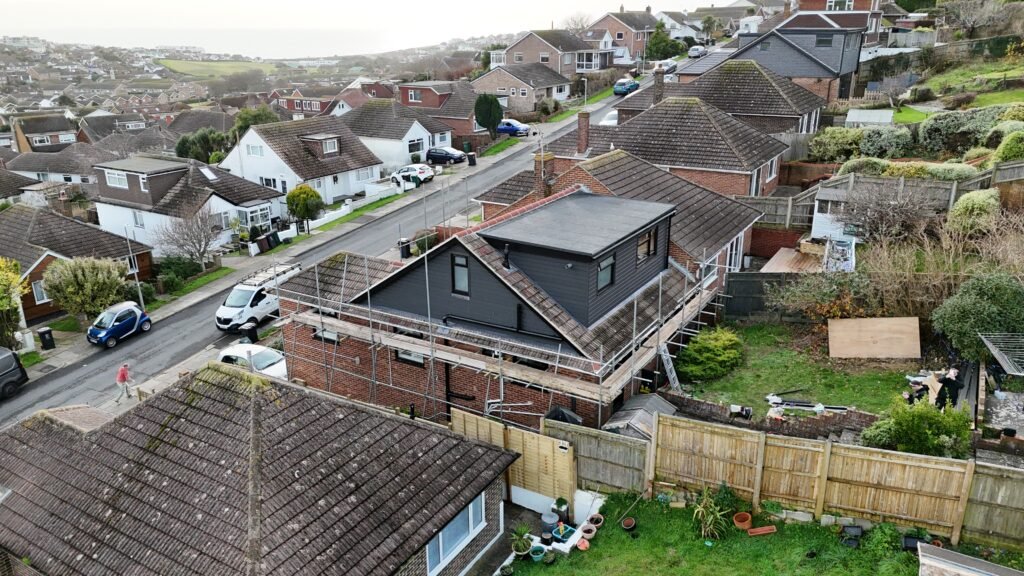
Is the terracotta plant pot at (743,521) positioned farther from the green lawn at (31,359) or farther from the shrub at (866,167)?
the green lawn at (31,359)

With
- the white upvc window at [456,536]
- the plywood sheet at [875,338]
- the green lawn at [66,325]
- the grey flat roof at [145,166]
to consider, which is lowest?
the green lawn at [66,325]

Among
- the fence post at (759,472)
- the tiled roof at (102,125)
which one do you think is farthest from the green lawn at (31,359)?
the tiled roof at (102,125)

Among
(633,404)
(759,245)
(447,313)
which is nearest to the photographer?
(633,404)

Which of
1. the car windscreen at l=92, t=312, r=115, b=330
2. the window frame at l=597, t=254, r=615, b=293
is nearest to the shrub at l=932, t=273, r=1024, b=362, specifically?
the window frame at l=597, t=254, r=615, b=293

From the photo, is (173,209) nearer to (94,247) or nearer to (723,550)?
(94,247)

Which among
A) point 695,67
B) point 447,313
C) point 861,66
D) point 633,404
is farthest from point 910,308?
point 861,66

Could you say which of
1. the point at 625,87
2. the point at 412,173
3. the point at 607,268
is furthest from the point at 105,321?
the point at 625,87

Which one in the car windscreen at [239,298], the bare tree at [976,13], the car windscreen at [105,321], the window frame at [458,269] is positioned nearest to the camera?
the window frame at [458,269]
